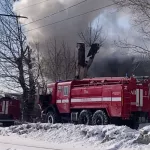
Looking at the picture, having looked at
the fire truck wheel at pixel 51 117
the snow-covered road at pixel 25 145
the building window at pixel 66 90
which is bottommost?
the snow-covered road at pixel 25 145

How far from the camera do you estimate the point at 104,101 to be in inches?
722

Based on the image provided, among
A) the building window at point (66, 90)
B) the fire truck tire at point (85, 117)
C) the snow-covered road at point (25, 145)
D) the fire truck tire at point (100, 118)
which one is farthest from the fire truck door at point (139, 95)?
the snow-covered road at point (25, 145)

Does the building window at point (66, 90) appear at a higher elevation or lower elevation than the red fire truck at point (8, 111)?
higher

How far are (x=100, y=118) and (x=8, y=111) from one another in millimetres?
7898

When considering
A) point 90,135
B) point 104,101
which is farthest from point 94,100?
point 90,135

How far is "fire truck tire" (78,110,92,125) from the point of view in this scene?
1916cm

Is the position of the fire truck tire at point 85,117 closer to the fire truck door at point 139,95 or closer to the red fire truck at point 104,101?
the red fire truck at point 104,101

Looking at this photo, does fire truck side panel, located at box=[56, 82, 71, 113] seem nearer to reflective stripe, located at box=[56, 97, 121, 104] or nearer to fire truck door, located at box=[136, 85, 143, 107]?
reflective stripe, located at box=[56, 97, 121, 104]

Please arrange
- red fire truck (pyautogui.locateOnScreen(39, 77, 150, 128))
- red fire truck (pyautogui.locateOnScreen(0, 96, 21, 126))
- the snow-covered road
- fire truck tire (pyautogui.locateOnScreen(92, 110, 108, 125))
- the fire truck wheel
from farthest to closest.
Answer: red fire truck (pyautogui.locateOnScreen(0, 96, 21, 126))
the fire truck wheel
fire truck tire (pyautogui.locateOnScreen(92, 110, 108, 125))
red fire truck (pyautogui.locateOnScreen(39, 77, 150, 128))
the snow-covered road

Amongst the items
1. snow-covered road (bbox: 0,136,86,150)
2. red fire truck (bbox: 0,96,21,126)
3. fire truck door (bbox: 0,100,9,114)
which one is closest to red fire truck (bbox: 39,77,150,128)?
red fire truck (bbox: 0,96,21,126)

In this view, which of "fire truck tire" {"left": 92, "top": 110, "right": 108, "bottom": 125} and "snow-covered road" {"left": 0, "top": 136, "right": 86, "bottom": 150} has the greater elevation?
"fire truck tire" {"left": 92, "top": 110, "right": 108, "bottom": 125}

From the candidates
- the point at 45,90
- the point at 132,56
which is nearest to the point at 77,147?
the point at 45,90

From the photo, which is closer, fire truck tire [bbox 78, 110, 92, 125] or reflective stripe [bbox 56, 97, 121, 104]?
reflective stripe [bbox 56, 97, 121, 104]

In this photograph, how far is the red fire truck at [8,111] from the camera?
24.2 metres
